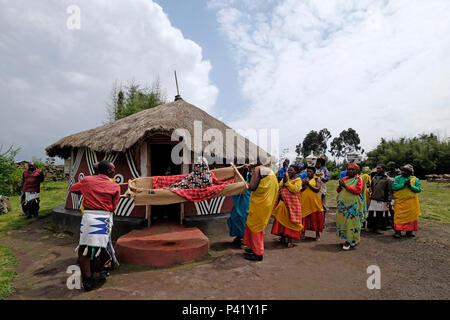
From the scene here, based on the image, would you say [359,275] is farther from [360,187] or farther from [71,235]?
A: [71,235]

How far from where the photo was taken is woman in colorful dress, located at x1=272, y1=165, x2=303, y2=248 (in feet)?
17.8

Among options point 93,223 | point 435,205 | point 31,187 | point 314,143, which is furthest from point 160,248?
point 314,143

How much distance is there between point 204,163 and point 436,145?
27596 mm

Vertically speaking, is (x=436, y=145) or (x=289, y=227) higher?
(x=436, y=145)

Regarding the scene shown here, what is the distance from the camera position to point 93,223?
3.51 meters

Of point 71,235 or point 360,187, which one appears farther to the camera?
point 71,235

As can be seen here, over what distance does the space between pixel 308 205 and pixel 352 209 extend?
109 centimetres

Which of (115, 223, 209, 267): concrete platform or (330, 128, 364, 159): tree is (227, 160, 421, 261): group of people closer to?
(115, 223, 209, 267): concrete platform

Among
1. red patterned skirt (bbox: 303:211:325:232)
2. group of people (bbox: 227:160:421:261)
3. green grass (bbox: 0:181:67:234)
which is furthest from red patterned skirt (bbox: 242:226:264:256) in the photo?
green grass (bbox: 0:181:67:234)

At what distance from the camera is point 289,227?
5496 millimetres

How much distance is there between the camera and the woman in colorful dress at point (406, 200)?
5.99 meters
